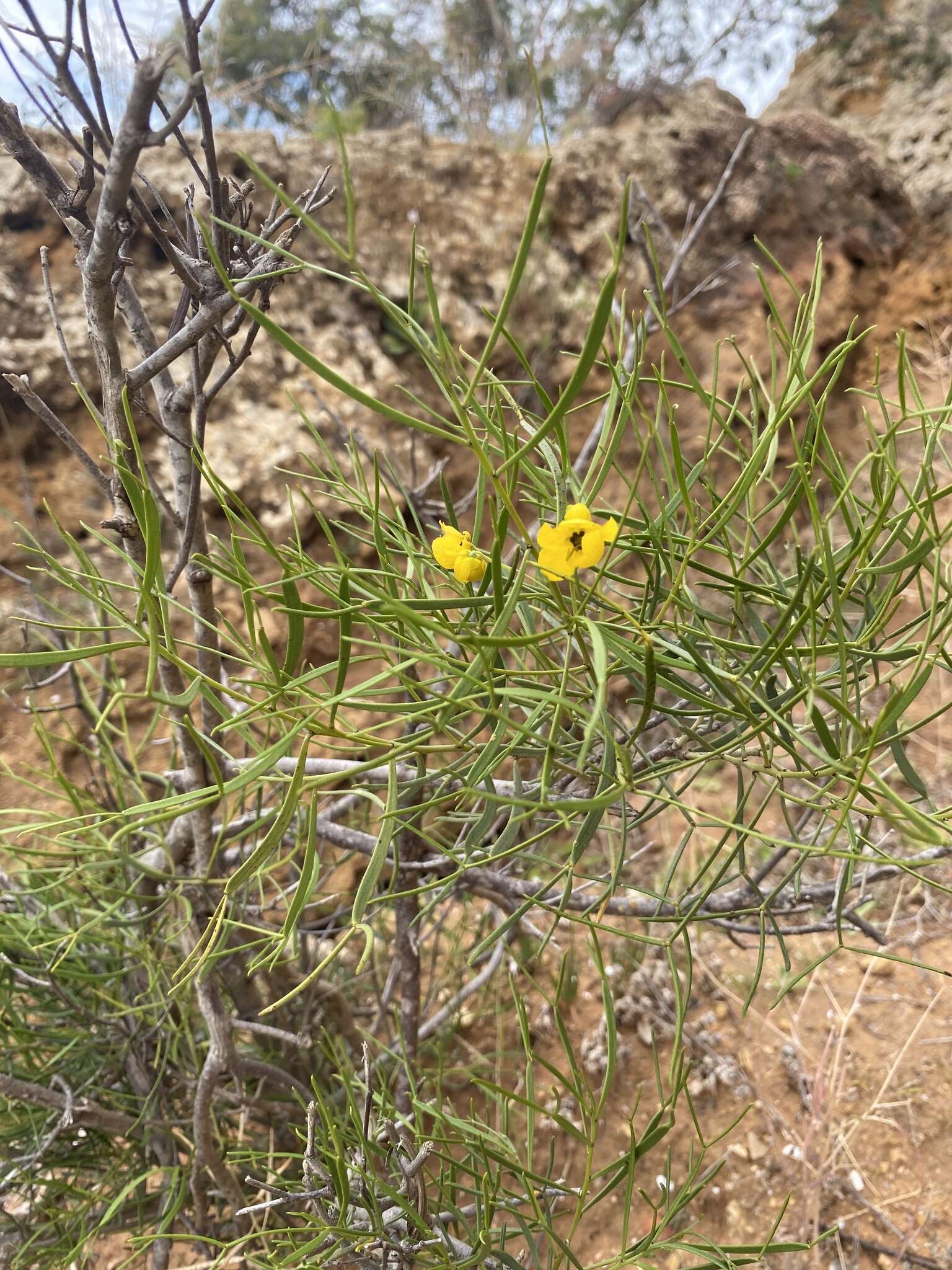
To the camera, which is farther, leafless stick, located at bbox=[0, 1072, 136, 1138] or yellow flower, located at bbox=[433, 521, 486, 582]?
leafless stick, located at bbox=[0, 1072, 136, 1138]

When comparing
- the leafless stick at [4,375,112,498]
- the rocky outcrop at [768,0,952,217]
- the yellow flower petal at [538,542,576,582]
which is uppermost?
the rocky outcrop at [768,0,952,217]

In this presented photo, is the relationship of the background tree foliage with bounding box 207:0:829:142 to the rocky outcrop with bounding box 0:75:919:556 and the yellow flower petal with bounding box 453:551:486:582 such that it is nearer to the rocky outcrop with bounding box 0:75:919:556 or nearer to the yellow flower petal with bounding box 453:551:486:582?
the rocky outcrop with bounding box 0:75:919:556

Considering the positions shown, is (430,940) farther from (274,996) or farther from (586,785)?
(586,785)

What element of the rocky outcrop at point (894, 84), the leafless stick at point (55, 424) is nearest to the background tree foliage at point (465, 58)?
the rocky outcrop at point (894, 84)

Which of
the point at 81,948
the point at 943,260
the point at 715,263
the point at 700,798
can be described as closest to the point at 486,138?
the point at 715,263

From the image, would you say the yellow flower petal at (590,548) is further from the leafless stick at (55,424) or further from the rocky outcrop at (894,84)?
the rocky outcrop at (894,84)

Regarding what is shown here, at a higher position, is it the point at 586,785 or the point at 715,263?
the point at 715,263

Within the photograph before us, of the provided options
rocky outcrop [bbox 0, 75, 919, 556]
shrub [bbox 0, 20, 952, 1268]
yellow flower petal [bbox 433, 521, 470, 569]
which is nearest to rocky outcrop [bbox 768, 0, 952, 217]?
rocky outcrop [bbox 0, 75, 919, 556]
